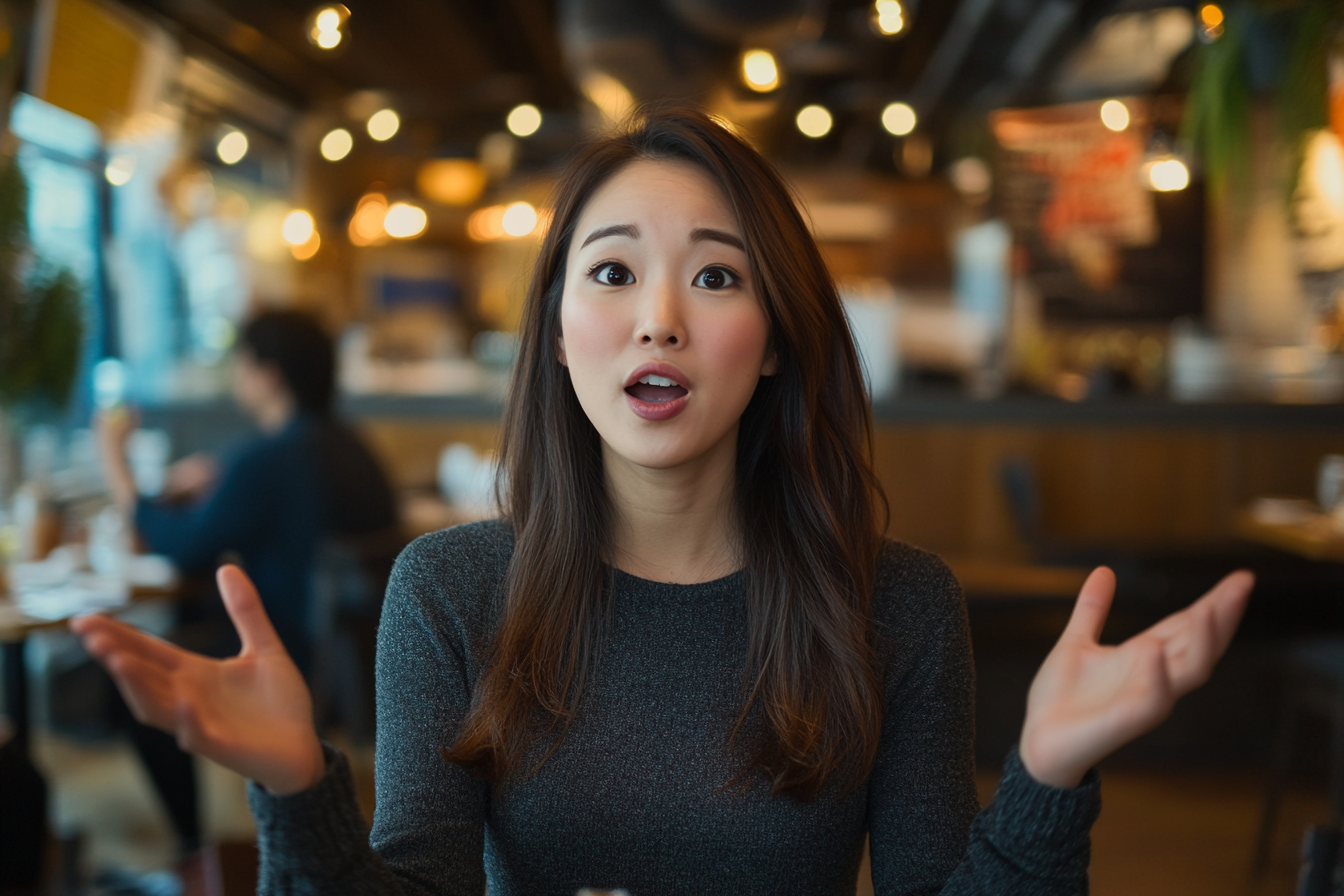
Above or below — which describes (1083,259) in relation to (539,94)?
below

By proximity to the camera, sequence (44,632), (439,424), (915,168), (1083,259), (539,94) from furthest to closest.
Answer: (915,168) < (539,94) < (1083,259) < (439,424) < (44,632)

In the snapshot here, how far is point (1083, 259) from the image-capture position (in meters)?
6.66

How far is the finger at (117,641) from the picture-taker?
0.88 m

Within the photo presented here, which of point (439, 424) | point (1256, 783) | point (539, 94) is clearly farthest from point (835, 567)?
point (539, 94)

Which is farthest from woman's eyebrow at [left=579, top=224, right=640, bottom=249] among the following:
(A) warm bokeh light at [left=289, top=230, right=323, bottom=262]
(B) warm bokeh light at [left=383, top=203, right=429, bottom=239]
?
(A) warm bokeh light at [left=289, top=230, right=323, bottom=262]

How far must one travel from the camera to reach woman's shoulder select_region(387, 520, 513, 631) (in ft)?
4.27

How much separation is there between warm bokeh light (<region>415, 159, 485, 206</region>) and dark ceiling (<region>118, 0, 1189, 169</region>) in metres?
1.11

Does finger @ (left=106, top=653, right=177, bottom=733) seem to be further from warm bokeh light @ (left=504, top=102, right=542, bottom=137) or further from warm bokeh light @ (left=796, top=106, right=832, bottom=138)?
warm bokeh light @ (left=796, top=106, right=832, bottom=138)

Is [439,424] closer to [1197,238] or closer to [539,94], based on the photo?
[539,94]

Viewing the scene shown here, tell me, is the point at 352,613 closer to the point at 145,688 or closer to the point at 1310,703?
the point at 145,688

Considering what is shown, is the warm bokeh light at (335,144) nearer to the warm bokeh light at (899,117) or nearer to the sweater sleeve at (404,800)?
the warm bokeh light at (899,117)

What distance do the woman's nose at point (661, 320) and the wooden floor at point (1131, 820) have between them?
249 cm

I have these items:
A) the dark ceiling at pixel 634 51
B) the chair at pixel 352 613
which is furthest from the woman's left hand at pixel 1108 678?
the dark ceiling at pixel 634 51

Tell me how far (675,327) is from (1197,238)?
646 cm
